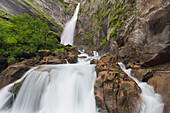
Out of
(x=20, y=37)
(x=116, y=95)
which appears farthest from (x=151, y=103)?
(x=20, y=37)

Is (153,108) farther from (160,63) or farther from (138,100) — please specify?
(160,63)

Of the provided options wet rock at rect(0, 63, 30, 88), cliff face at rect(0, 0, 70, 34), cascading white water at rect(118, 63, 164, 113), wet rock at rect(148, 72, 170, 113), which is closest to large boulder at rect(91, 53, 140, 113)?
cascading white water at rect(118, 63, 164, 113)

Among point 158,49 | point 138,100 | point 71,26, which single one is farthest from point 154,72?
point 71,26

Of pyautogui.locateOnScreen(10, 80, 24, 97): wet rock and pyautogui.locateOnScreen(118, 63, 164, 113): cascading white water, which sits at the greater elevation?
pyautogui.locateOnScreen(10, 80, 24, 97): wet rock

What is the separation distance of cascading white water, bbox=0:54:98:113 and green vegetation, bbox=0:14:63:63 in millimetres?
3309

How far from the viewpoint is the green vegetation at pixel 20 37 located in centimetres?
598

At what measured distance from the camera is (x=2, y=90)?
155 inches

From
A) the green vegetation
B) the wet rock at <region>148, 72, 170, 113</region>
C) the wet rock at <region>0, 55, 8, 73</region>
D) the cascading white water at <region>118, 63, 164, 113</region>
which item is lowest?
the cascading white water at <region>118, 63, 164, 113</region>

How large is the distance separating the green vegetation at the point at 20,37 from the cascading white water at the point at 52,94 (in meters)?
3.31

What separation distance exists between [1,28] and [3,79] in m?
4.90

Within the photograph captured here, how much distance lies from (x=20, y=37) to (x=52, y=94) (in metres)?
7.59

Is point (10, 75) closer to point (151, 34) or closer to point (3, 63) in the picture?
point (3, 63)

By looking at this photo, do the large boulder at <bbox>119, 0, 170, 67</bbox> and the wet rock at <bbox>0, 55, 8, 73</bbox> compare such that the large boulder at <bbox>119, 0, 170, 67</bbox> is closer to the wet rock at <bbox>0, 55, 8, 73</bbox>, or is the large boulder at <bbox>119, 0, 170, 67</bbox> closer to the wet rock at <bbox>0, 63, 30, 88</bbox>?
the wet rock at <bbox>0, 63, 30, 88</bbox>

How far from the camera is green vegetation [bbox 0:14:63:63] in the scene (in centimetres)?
598
